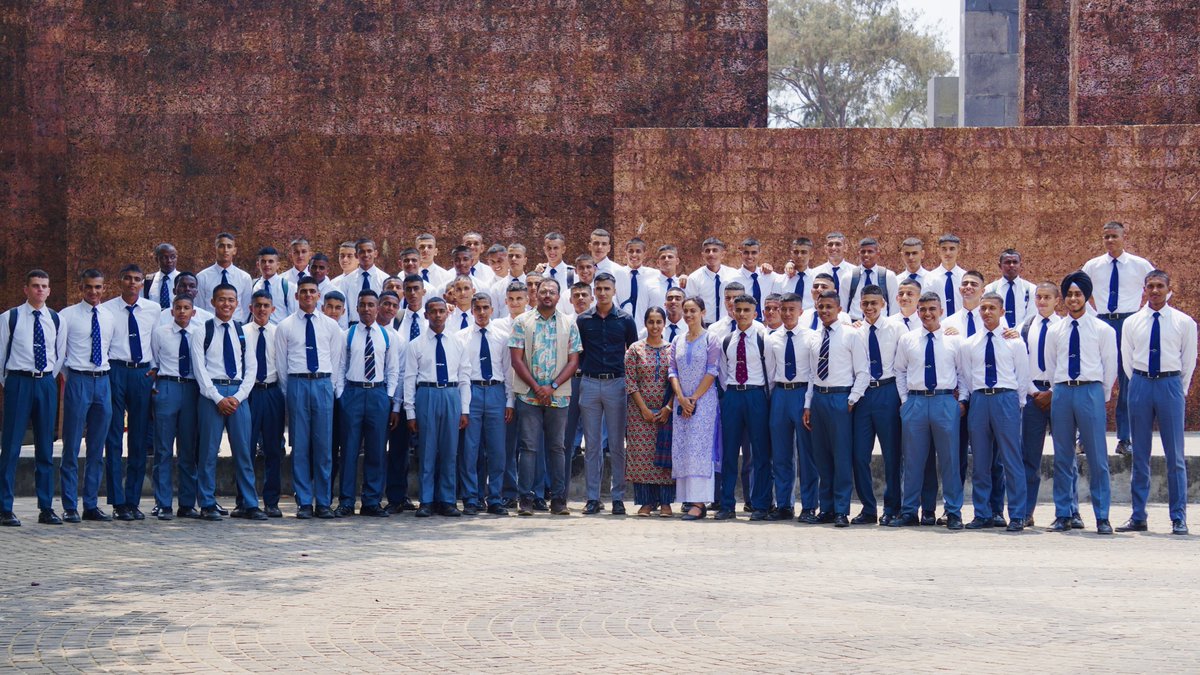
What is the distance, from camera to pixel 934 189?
1673 cm

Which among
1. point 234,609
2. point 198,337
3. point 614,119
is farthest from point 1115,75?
point 234,609

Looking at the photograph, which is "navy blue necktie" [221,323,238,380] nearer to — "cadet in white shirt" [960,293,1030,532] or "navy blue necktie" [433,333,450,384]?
"navy blue necktie" [433,333,450,384]

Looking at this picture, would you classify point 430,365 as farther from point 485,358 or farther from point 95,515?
point 95,515

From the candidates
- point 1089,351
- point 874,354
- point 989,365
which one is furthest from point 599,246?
point 1089,351

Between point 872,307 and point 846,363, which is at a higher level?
point 872,307

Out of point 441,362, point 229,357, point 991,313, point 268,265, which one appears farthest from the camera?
point 268,265

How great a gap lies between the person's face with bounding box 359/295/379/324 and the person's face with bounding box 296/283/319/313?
0.37 m

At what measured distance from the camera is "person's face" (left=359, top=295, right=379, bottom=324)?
13188mm

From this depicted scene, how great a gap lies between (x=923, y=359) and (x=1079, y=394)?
3.81 ft

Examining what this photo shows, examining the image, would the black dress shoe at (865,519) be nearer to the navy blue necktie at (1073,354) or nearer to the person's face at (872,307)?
the person's face at (872,307)

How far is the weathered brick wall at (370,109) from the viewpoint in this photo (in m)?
17.8

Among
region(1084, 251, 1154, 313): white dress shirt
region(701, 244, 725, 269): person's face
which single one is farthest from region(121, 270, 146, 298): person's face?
region(1084, 251, 1154, 313): white dress shirt

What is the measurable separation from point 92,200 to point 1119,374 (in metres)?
10.9

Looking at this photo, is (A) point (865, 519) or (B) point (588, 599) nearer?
(B) point (588, 599)
